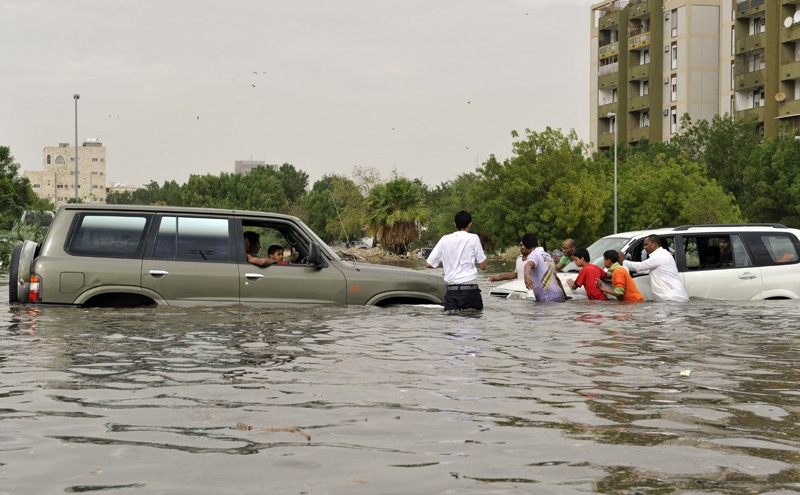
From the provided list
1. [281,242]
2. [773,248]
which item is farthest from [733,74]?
[281,242]

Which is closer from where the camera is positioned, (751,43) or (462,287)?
(462,287)

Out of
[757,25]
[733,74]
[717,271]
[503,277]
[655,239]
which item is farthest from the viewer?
[733,74]

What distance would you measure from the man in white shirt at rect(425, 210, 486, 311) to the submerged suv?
71 cm

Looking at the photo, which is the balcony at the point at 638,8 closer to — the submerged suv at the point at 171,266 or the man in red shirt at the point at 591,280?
the man in red shirt at the point at 591,280

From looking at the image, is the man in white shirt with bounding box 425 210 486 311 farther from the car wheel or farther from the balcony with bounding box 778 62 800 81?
the balcony with bounding box 778 62 800 81

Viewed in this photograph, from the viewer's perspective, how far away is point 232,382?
27.1ft

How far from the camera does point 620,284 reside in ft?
52.3

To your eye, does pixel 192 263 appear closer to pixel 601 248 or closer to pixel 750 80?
pixel 601 248

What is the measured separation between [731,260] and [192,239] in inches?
325

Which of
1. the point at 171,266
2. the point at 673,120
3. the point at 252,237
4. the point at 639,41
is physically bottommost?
the point at 171,266

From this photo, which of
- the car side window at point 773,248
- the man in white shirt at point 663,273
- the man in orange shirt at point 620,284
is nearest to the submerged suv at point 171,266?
the man in orange shirt at point 620,284

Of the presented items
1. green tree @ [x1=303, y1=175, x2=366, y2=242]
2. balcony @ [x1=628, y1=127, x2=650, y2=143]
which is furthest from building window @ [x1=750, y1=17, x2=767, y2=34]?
green tree @ [x1=303, y1=175, x2=366, y2=242]

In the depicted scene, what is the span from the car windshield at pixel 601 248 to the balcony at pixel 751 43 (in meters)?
64.3

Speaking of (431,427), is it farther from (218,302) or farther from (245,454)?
(218,302)
